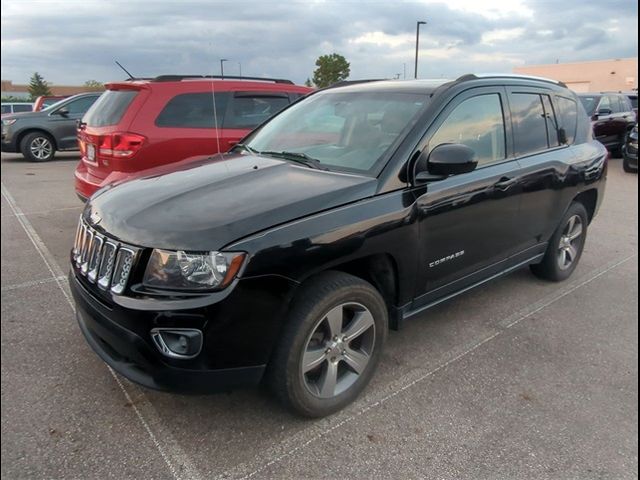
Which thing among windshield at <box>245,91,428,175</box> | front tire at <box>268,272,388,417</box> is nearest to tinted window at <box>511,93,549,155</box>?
windshield at <box>245,91,428,175</box>

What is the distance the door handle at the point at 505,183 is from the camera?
138 inches

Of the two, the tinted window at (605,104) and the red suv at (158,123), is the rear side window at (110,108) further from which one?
the tinted window at (605,104)

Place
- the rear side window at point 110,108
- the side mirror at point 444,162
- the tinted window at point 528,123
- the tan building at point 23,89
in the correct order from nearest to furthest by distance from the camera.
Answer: the side mirror at point 444,162, the tinted window at point 528,123, the rear side window at point 110,108, the tan building at point 23,89

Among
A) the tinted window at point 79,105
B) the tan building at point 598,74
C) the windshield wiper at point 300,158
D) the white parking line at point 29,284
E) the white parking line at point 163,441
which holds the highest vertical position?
the tan building at point 598,74

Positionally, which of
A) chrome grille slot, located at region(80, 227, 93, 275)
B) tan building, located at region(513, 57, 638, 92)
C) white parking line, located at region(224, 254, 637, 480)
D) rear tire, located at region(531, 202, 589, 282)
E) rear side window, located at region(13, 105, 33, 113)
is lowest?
white parking line, located at region(224, 254, 637, 480)

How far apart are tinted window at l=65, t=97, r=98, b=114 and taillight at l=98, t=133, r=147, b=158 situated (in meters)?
8.95

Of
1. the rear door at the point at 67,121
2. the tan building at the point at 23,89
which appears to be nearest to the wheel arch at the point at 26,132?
the rear door at the point at 67,121

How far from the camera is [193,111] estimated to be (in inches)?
229

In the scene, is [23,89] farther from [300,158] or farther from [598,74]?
[300,158]

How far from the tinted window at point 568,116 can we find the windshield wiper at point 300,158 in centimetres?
246

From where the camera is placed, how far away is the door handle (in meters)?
3.50

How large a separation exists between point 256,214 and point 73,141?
40.6 ft

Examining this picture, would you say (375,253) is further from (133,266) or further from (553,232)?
(553,232)

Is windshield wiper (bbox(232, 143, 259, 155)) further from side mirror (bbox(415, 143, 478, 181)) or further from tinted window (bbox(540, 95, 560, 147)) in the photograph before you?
tinted window (bbox(540, 95, 560, 147))
